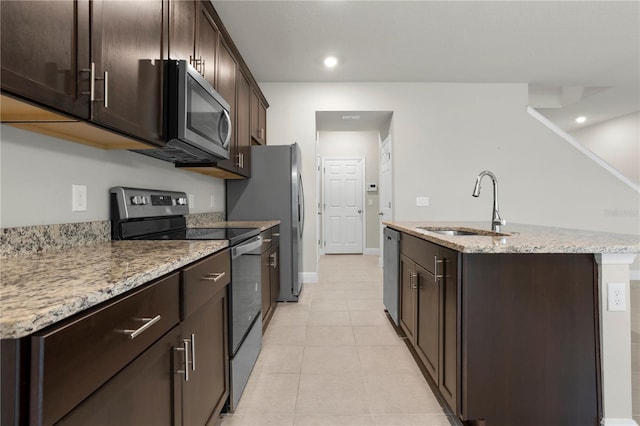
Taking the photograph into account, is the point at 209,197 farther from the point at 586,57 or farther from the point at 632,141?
the point at 632,141

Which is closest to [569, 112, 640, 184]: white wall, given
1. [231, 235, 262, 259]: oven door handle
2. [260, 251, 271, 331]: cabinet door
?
[260, 251, 271, 331]: cabinet door

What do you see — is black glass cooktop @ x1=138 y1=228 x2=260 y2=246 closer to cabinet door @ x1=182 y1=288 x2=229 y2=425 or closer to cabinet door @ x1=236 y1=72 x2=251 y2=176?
cabinet door @ x1=182 y1=288 x2=229 y2=425

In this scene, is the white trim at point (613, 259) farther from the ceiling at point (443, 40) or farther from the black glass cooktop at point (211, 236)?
the ceiling at point (443, 40)

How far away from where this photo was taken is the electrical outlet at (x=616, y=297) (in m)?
1.34

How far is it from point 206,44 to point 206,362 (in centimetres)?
192

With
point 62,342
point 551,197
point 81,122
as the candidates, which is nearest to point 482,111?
point 551,197

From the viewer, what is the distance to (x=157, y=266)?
0.92 m

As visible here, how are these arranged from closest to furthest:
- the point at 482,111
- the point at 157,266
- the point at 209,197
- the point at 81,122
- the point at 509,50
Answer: the point at 157,266 → the point at 81,122 → the point at 209,197 → the point at 509,50 → the point at 482,111

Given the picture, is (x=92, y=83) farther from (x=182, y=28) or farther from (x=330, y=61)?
(x=330, y=61)

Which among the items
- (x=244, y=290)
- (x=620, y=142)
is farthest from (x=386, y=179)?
(x=620, y=142)

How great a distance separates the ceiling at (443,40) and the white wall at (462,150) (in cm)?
19

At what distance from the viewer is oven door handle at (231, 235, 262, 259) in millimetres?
1619

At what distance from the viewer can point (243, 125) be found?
10.1 ft

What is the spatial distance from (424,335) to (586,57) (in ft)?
12.3
